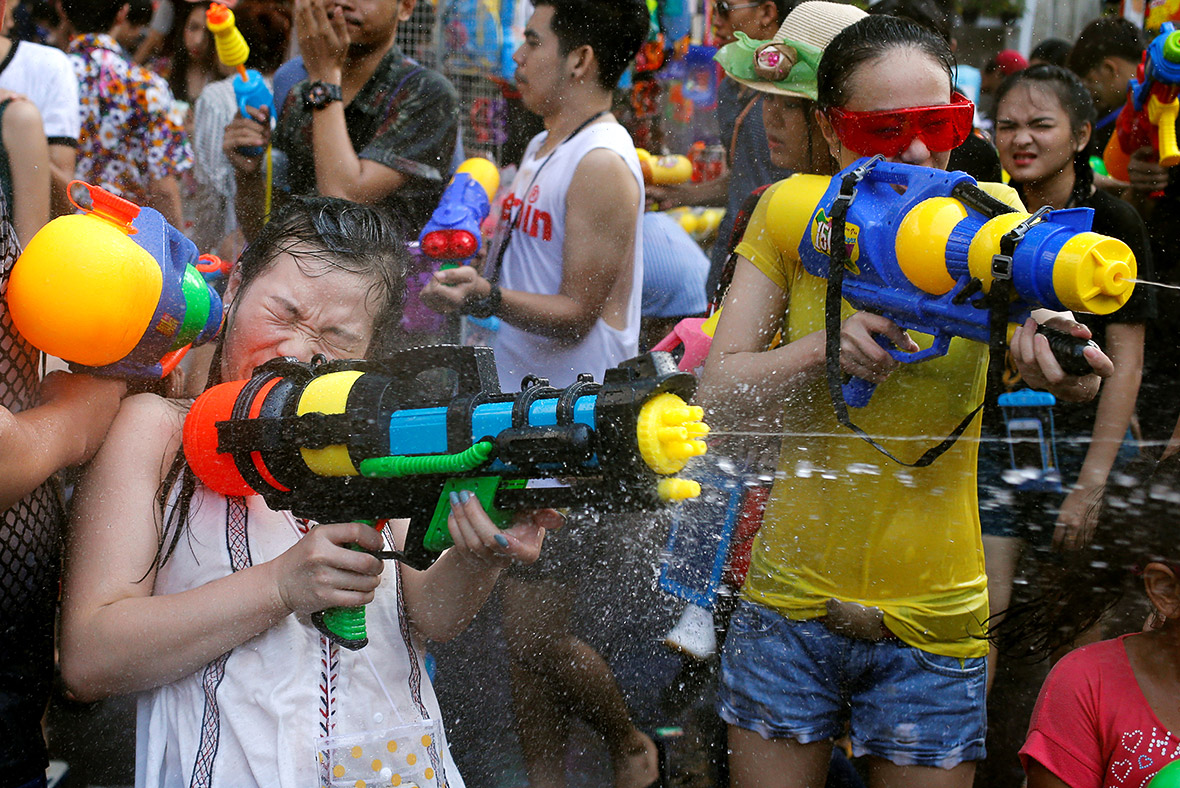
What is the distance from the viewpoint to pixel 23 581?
1.71 metres

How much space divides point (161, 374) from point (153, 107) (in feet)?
10.7

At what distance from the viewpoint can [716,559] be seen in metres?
2.30

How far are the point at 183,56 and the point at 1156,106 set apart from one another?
514 centimetres

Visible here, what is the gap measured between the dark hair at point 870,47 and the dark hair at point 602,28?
121 cm

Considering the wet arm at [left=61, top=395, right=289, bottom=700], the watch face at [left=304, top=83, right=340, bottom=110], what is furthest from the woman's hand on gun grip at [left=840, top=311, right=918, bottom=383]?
the watch face at [left=304, top=83, right=340, bottom=110]

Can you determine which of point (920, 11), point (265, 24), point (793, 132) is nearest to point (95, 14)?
point (265, 24)

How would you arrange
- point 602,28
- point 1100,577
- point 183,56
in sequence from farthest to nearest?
point 183,56 < point 602,28 < point 1100,577

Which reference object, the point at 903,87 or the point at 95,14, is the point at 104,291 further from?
the point at 95,14

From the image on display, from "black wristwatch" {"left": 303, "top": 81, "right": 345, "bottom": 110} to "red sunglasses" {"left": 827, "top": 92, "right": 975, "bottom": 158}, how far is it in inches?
69.7

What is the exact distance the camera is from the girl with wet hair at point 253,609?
60.3 inches

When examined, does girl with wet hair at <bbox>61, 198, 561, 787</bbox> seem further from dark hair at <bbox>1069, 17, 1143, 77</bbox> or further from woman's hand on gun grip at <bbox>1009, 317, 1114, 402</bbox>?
dark hair at <bbox>1069, 17, 1143, 77</bbox>

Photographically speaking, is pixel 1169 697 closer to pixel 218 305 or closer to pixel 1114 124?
pixel 218 305

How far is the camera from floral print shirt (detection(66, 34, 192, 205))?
436 cm

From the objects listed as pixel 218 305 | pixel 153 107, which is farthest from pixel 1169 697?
pixel 153 107
